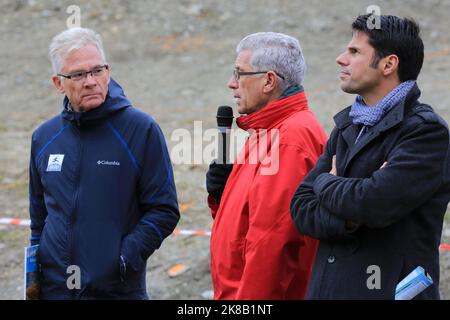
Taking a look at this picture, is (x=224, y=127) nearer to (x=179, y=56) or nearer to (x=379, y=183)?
(x=379, y=183)

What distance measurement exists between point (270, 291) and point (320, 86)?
31.0 feet

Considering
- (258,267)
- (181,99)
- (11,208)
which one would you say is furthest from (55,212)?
(181,99)

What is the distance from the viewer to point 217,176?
3715mm

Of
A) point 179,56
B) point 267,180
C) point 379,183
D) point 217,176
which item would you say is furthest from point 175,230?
point 179,56

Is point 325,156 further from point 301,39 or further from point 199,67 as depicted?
point 301,39

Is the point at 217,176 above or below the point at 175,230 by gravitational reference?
above

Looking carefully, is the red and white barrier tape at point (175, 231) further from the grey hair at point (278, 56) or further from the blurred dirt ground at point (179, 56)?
the grey hair at point (278, 56)

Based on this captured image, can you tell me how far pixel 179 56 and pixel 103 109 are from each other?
1065 centimetres

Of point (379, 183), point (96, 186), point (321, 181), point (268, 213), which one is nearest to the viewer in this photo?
point (379, 183)

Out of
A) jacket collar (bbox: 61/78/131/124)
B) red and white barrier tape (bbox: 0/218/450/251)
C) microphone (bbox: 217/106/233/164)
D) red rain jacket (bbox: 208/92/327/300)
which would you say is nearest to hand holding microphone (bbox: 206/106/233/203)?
microphone (bbox: 217/106/233/164)

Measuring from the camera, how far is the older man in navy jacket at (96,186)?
3611 mm

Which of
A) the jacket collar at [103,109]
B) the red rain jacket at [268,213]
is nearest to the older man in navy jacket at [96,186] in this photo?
the jacket collar at [103,109]

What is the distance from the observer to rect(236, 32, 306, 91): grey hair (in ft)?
11.2

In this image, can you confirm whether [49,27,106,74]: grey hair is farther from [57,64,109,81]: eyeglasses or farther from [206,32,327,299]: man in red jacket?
[206,32,327,299]: man in red jacket
